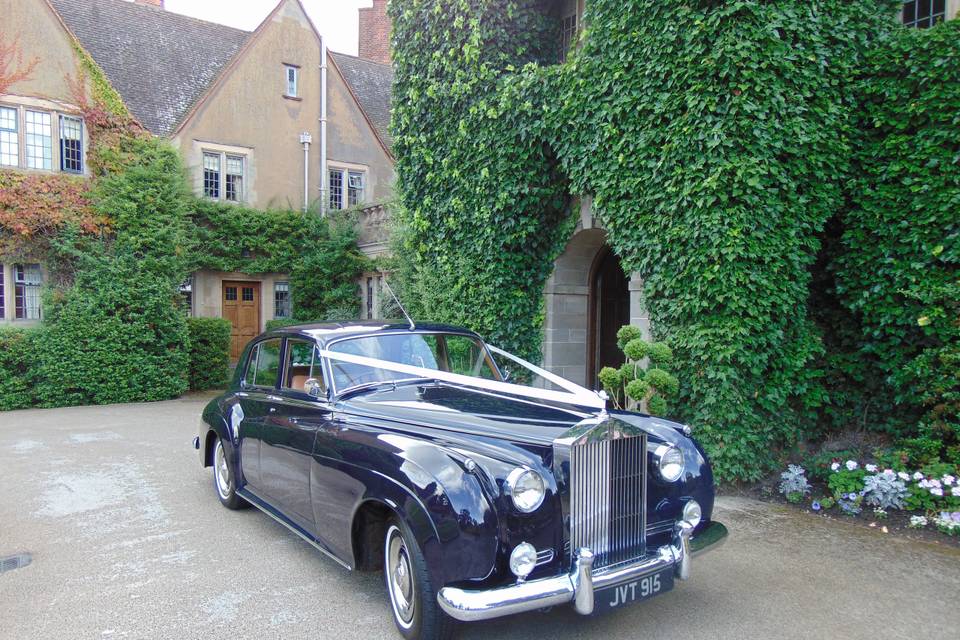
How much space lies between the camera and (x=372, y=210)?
17438 millimetres

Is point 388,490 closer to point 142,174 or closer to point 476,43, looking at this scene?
point 476,43

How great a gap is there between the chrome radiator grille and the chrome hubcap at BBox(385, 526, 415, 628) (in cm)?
96

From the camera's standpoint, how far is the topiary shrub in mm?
6738

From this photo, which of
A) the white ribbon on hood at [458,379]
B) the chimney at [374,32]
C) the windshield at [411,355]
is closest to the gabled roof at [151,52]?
the chimney at [374,32]

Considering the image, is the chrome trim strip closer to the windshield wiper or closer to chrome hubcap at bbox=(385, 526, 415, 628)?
chrome hubcap at bbox=(385, 526, 415, 628)

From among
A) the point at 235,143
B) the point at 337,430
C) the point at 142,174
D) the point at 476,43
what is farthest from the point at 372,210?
the point at 337,430

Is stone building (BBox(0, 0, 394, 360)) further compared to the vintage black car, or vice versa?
stone building (BBox(0, 0, 394, 360))

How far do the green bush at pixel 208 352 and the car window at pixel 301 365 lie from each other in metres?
10.8

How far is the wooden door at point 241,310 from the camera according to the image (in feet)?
58.9

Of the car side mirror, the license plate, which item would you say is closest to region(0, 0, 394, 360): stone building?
the car side mirror

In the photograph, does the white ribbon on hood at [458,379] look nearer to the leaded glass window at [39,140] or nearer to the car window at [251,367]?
the car window at [251,367]

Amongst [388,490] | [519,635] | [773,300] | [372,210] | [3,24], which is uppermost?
[3,24]

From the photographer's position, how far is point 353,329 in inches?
201

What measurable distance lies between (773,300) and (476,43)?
19.0ft
